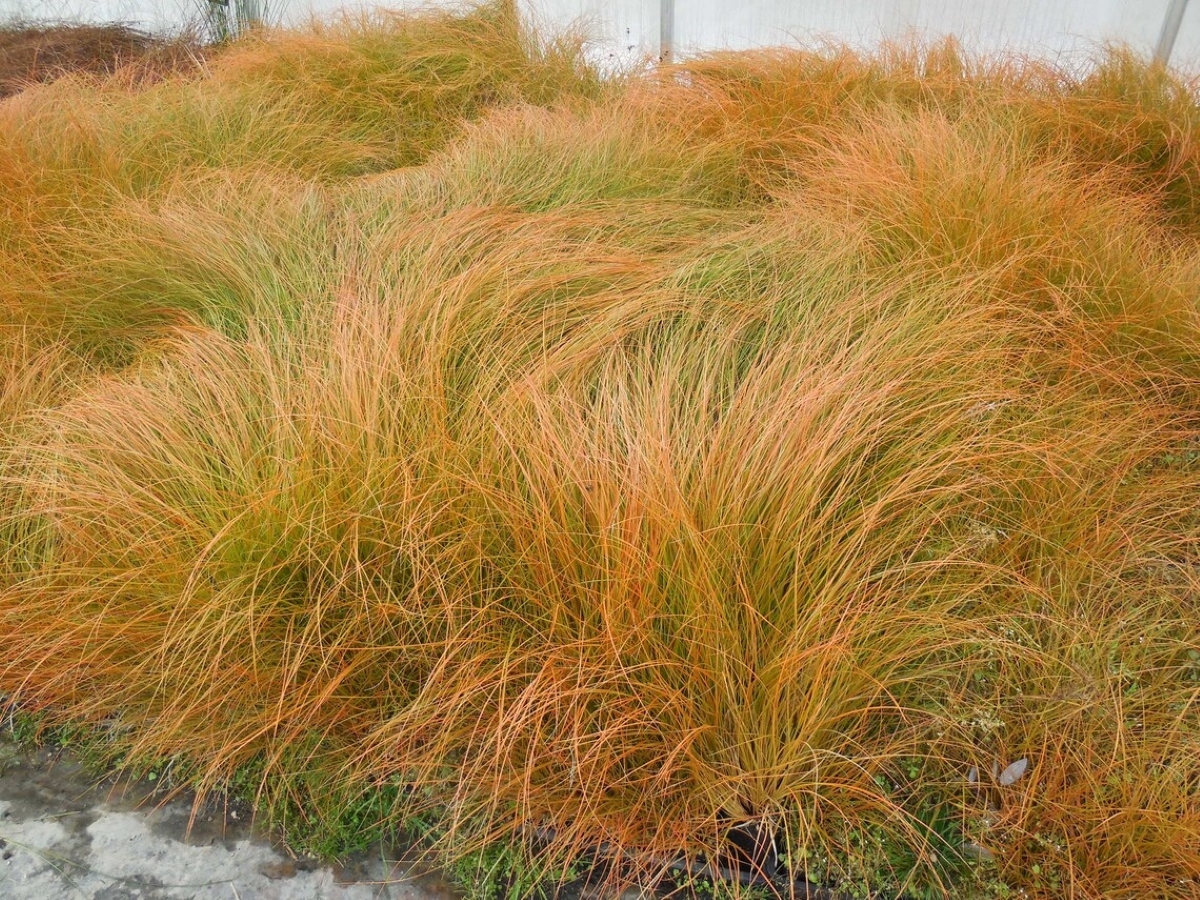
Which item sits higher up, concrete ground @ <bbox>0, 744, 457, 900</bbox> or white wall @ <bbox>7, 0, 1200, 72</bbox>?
white wall @ <bbox>7, 0, 1200, 72</bbox>

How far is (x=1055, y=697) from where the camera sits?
5.00 ft

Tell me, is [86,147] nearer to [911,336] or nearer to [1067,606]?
[911,336]

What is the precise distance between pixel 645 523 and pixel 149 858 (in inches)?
40.2

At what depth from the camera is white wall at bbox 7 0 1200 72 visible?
4566 millimetres

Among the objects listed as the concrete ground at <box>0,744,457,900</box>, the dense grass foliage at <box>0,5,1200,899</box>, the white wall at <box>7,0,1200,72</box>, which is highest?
the white wall at <box>7,0,1200,72</box>

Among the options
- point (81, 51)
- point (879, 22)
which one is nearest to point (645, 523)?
point (879, 22)

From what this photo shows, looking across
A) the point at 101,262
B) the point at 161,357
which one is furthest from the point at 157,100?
the point at 161,357

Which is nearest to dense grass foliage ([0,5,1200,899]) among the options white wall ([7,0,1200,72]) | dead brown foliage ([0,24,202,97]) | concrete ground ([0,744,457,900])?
concrete ground ([0,744,457,900])

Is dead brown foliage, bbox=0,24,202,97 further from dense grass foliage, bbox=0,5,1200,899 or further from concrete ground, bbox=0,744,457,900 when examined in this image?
concrete ground, bbox=0,744,457,900

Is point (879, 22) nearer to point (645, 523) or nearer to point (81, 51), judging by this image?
point (645, 523)

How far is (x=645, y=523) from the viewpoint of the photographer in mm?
1620

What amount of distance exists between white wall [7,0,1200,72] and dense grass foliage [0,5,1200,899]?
7.57 feet

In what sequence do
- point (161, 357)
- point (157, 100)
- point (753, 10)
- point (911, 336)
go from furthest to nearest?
point (753, 10) → point (157, 100) → point (161, 357) → point (911, 336)

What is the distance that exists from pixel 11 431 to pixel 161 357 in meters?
0.37
